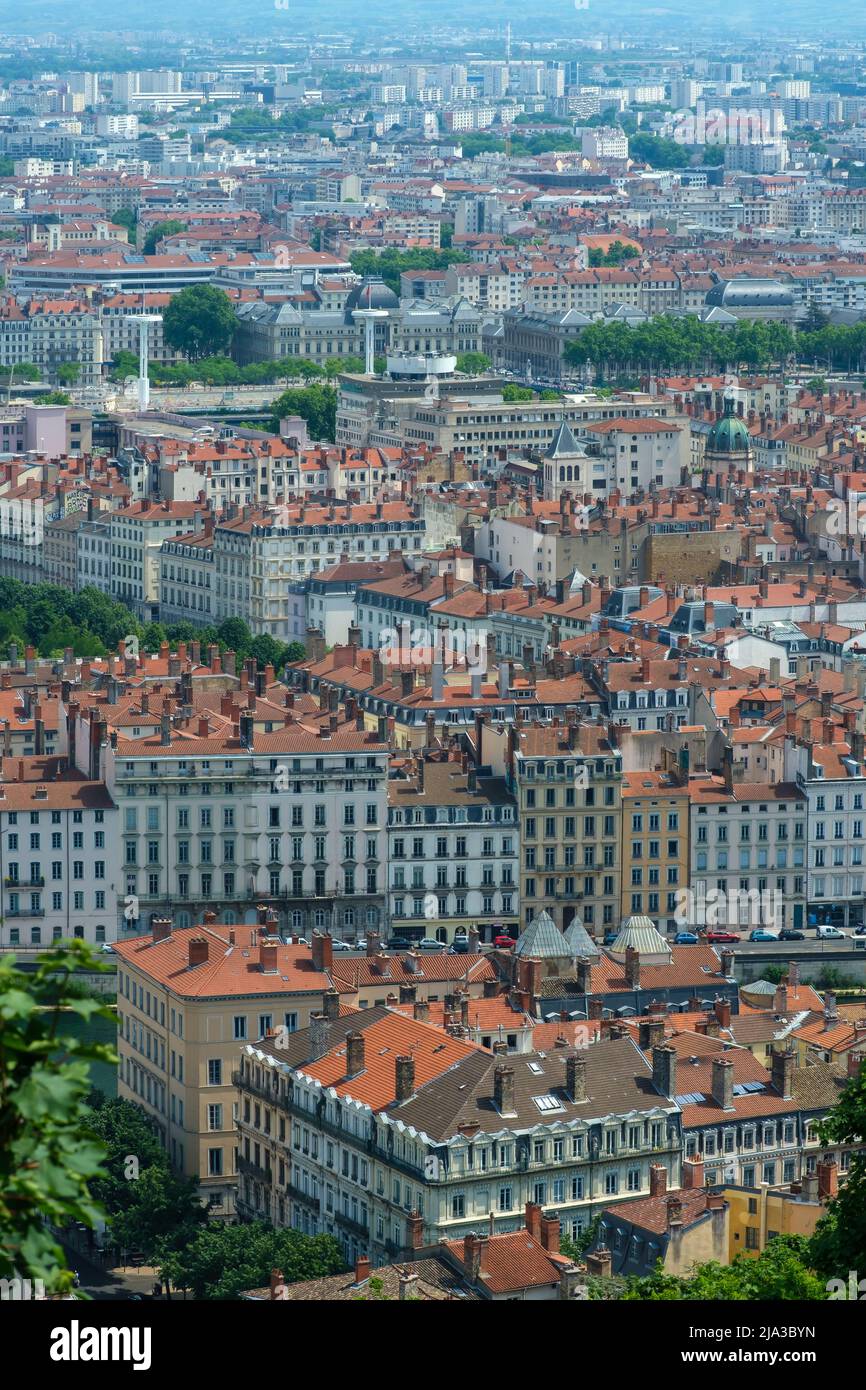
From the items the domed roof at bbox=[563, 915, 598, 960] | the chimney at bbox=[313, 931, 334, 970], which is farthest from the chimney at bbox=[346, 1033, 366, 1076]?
the domed roof at bbox=[563, 915, 598, 960]

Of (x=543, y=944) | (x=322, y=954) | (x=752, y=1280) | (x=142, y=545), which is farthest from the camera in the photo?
(x=142, y=545)

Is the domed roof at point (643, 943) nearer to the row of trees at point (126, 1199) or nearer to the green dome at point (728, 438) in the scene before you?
the row of trees at point (126, 1199)

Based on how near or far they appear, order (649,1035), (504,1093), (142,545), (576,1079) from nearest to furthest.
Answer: (504,1093) < (576,1079) < (649,1035) < (142,545)

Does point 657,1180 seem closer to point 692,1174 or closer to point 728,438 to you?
point 692,1174

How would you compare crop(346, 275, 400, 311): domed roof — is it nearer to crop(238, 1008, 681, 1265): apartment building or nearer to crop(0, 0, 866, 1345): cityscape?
crop(0, 0, 866, 1345): cityscape

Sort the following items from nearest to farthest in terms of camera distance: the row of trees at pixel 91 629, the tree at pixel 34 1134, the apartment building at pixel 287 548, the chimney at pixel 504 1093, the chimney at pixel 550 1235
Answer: the tree at pixel 34 1134, the chimney at pixel 550 1235, the chimney at pixel 504 1093, the row of trees at pixel 91 629, the apartment building at pixel 287 548

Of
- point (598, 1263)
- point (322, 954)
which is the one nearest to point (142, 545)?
point (322, 954)

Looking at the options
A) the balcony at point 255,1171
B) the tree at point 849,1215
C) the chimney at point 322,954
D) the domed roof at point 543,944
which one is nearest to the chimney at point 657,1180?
the balcony at point 255,1171
